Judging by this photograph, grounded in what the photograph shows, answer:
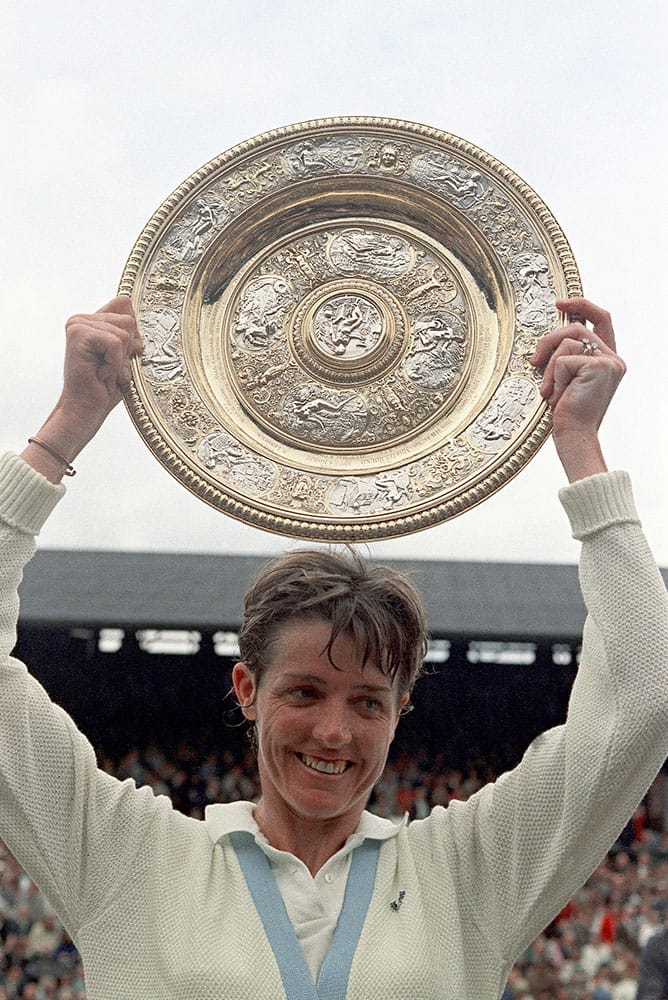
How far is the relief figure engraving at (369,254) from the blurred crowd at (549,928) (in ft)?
25.1

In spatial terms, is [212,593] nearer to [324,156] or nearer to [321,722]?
[324,156]

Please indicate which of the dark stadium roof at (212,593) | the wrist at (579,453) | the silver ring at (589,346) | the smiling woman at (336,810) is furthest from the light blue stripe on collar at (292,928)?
the dark stadium roof at (212,593)

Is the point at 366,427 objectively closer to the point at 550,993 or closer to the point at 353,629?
the point at 353,629

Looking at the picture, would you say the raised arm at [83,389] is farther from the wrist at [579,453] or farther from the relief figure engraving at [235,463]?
the wrist at [579,453]

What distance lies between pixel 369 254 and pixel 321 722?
1.68 meters

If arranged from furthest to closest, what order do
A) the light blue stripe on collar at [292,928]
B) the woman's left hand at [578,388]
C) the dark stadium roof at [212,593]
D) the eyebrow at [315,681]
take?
1. the dark stadium roof at [212,593]
2. the woman's left hand at [578,388]
3. the eyebrow at [315,681]
4. the light blue stripe on collar at [292,928]

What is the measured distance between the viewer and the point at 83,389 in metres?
2.49

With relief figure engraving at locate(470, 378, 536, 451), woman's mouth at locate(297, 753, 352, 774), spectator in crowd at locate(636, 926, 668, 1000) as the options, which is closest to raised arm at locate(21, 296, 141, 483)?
woman's mouth at locate(297, 753, 352, 774)

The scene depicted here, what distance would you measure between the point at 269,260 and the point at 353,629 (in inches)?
60.8

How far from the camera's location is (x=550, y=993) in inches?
469

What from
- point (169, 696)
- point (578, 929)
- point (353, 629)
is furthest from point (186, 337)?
point (169, 696)

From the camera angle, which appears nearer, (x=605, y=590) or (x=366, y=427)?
(x=605, y=590)

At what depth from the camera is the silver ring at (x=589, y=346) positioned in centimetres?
254

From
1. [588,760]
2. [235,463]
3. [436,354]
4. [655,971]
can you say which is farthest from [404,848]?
[655,971]
